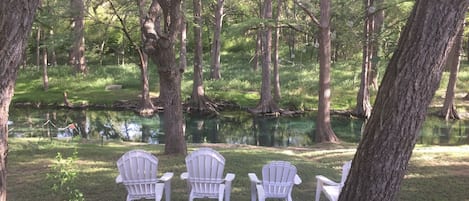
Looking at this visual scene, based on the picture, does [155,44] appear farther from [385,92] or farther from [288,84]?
[288,84]

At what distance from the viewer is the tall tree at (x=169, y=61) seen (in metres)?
8.20

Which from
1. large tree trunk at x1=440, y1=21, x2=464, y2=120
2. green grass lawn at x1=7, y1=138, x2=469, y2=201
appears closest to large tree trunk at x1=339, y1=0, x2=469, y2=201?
green grass lawn at x1=7, y1=138, x2=469, y2=201

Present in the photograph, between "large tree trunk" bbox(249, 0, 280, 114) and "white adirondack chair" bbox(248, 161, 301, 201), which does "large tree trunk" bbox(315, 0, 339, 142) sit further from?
"white adirondack chair" bbox(248, 161, 301, 201)

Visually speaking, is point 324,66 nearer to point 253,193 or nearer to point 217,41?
point 253,193

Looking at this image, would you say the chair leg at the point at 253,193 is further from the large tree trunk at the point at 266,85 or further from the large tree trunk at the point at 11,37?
the large tree trunk at the point at 266,85

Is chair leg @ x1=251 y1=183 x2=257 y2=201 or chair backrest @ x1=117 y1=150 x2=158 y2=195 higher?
chair backrest @ x1=117 y1=150 x2=158 y2=195

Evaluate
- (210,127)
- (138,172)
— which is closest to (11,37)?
(138,172)

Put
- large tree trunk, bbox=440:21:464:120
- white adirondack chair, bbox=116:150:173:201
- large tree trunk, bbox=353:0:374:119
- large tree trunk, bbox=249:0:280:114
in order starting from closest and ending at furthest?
white adirondack chair, bbox=116:150:173:201 → large tree trunk, bbox=440:21:464:120 → large tree trunk, bbox=353:0:374:119 → large tree trunk, bbox=249:0:280:114

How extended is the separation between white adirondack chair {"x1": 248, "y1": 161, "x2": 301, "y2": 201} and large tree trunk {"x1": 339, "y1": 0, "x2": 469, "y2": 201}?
249 centimetres

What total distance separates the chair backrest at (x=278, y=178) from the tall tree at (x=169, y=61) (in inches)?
133

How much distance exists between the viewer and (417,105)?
10.3 feet

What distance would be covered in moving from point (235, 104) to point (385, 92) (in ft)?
71.8

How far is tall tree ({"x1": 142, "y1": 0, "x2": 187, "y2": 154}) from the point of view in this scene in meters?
8.20

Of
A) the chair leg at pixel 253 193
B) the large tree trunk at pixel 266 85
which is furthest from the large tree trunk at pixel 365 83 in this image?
the chair leg at pixel 253 193
